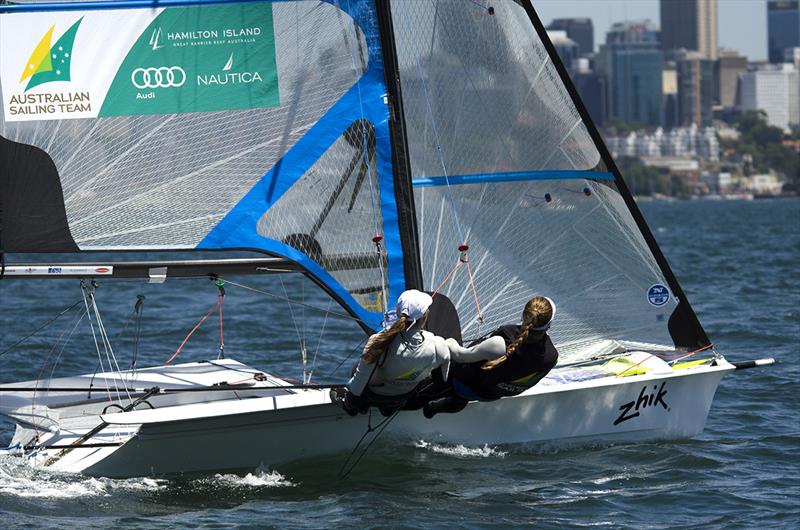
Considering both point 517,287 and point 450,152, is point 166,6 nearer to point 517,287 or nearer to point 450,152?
point 450,152

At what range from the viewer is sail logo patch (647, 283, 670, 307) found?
339 inches

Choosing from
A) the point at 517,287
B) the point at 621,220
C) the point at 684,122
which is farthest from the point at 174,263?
the point at 684,122

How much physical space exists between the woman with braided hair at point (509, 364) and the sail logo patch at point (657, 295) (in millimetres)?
1382

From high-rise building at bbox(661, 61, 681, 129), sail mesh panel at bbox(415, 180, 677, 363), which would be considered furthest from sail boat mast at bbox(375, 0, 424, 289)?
high-rise building at bbox(661, 61, 681, 129)

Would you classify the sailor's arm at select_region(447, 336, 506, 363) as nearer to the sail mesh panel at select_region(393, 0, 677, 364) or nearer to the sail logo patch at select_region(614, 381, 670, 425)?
the sail mesh panel at select_region(393, 0, 677, 364)

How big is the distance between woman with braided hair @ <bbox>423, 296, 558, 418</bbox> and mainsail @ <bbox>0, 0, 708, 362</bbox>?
952 millimetres

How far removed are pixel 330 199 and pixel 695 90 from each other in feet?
598

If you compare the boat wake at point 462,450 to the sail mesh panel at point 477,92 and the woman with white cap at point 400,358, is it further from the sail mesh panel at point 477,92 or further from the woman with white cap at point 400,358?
the sail mesh panel at point 477,92

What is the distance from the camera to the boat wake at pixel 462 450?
8.05m

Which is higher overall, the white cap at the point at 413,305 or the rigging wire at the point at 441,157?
the rigging wire at the point at 441,157

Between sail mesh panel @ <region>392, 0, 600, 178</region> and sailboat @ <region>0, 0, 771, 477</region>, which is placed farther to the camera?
sail mesh panel @ <region>392, 0, 600, 178</region>

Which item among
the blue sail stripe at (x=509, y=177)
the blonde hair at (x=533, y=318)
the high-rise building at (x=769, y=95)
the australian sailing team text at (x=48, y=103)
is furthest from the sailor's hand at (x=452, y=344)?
the high-rise building at (x=769, y=95)

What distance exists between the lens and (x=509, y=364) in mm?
7305

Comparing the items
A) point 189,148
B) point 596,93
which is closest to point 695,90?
point 596,93
